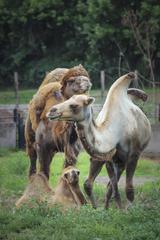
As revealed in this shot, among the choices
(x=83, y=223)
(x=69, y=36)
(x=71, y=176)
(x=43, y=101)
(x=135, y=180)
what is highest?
(x=43, y=101)

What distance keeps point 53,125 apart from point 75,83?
835 mm

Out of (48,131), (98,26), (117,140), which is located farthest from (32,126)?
(98,26)

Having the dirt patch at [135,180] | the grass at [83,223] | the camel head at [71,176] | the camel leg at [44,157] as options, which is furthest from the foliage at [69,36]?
the grass at [83,223]

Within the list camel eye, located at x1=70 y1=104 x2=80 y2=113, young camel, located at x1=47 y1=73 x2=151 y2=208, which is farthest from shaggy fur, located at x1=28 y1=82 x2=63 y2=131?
camel eye, located at x1=70 y1=104 x2=80 y2=113

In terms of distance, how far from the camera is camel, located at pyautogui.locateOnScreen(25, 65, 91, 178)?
1178 cm

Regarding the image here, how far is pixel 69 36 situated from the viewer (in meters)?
38.1

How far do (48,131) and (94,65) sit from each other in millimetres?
22147

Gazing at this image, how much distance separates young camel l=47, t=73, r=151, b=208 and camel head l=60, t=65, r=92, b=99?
345 mm

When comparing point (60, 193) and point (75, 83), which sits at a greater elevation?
point (75, 83)

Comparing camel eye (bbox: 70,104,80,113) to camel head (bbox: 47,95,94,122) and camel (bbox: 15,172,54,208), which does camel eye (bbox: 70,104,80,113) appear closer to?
camel head (bbox: 47,95,94,122)

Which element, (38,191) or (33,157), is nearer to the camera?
(38,191)

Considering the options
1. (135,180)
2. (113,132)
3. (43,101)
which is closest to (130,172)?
(113,132)

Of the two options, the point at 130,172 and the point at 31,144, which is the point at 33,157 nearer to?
the point at 31,144

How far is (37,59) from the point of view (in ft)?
128
